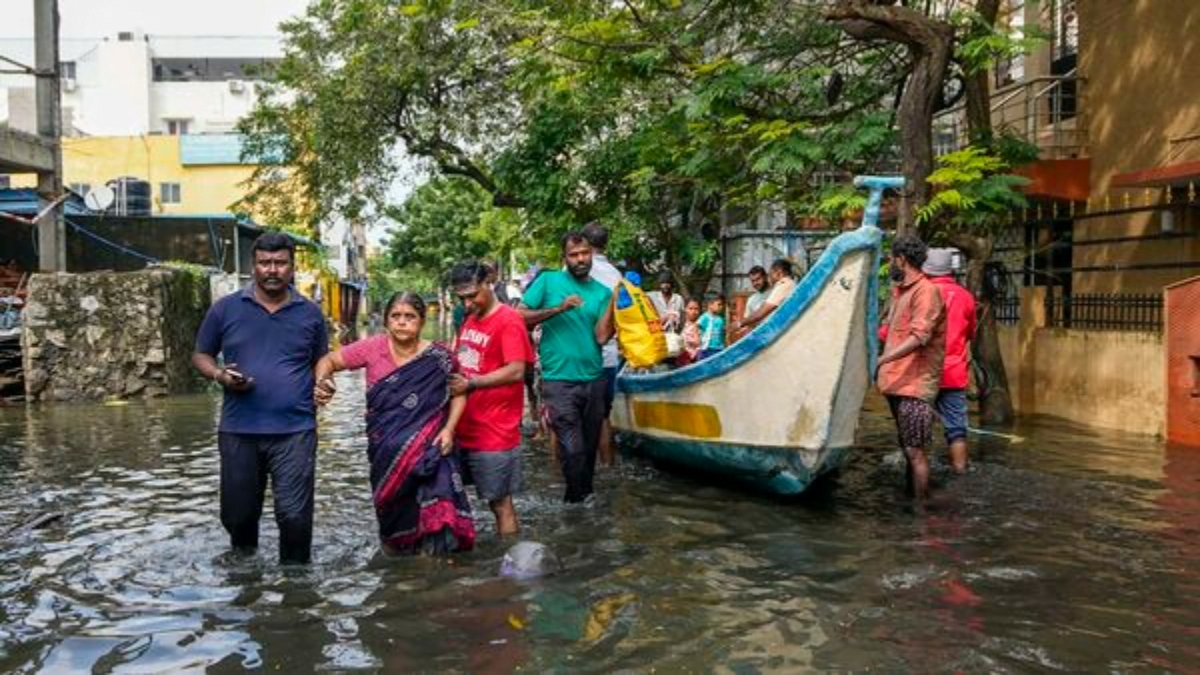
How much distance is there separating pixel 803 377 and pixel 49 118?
14.8 metres

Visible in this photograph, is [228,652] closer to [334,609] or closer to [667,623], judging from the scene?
[334,609]

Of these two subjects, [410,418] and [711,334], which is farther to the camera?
[711,334]

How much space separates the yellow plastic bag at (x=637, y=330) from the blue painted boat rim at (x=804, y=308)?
34cm

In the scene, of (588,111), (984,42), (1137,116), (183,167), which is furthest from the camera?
(183,167)

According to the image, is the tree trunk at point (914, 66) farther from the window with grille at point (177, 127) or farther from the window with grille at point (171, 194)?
the window with grille at point (177, 127)

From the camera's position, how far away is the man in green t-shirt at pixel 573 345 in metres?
7.37

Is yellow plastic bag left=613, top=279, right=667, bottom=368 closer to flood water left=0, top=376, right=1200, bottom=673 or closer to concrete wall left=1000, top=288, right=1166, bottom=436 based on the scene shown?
flood water left=0, top=376, right=1200, bottom=673

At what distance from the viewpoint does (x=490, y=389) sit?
20.3ft

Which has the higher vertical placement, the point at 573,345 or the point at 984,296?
the point at 984,296

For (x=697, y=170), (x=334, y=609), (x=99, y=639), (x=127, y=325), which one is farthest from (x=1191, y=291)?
(x=127, y=325)

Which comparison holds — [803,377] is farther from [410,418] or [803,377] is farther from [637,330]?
[410,418]

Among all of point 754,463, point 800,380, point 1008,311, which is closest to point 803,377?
point 800,380

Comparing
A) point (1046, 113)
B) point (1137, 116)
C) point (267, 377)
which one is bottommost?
point (267, 377)

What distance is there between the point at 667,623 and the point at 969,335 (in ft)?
15.2
